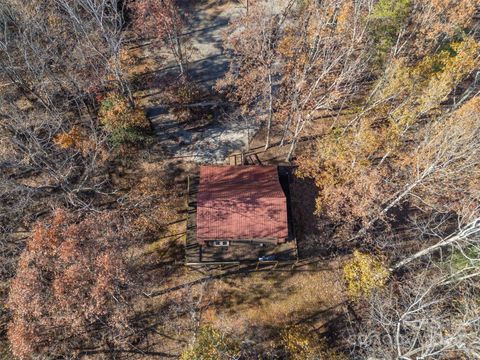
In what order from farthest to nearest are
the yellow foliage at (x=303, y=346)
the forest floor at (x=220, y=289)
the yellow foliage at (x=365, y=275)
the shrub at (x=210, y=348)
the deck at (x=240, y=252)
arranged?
the deck at (x=240, y=252) → the forest floor at (x=220, y=289) → the yellow foliage at (x=365, y=275) → the yellow foliage at (x=303, y=346) → the shrub at (x=210, y=348)

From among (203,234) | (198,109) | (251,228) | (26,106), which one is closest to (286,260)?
(251,228)

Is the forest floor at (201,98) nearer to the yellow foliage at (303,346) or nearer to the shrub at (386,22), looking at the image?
the shrub at (386,22)

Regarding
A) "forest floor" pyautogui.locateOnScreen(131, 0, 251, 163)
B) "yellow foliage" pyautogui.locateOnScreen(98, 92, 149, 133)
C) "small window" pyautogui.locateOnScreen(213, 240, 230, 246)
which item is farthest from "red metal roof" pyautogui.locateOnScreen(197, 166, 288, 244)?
"yellow foliage" pyautogui.locateOnScreen(98, 92, 149, 133)

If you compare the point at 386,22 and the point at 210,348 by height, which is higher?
the point at 386,22

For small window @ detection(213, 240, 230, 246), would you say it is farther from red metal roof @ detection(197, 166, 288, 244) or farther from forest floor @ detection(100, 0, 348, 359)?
forest floor @ detection(100, 0, 348, 359)

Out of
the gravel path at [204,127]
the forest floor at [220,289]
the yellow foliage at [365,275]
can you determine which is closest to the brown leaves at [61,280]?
the forest floor at [220,289]

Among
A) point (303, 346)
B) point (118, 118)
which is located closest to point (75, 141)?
point (118, 118)

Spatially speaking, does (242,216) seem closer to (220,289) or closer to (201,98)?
(220,289)

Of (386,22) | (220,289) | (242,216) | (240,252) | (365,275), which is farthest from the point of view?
(386,22)

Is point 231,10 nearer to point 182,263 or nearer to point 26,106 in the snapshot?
point 26,106
